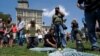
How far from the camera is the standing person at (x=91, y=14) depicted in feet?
35.8

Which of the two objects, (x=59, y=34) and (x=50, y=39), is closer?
(x=59, y=34)

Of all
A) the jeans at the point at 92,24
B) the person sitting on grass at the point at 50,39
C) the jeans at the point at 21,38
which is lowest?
the jeans at the point at 21,38

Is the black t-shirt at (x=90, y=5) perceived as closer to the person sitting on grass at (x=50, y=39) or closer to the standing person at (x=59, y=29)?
the standing person at (x=59, y=29)

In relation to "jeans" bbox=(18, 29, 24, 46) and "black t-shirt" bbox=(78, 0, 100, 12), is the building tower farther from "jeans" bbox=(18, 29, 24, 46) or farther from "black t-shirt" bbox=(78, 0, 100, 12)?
"black t-shirt" bbox=(78, 0, 100, 12)

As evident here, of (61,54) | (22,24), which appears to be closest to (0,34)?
(22,24)

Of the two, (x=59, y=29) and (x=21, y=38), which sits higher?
(x=59, y=29)

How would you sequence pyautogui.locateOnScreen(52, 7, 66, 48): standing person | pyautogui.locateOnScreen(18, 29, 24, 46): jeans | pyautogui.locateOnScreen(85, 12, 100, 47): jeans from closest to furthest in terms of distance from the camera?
pyautogui.locateOnScreen(85, 12, 100, 47): jeans
pyautogui.locateOnScreen(52, 7, 66, 48): standing person
pyautogui.locateOnScreen(18, 29, 24, 46): jeans

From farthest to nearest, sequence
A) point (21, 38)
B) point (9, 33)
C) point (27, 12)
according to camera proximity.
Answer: point (27, 12) → point (21, 38) → point (9, 33)

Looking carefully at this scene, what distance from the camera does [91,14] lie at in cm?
1100

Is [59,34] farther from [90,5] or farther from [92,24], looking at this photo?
[90,5]

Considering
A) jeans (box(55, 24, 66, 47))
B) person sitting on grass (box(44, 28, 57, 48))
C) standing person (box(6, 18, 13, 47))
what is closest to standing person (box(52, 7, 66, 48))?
jeans (box(55, 24, 66, 47))

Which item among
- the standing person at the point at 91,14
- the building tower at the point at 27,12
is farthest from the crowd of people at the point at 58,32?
the building tower at the point at 27,12

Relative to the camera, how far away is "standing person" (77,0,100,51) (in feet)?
35.8

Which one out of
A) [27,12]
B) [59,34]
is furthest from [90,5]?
[27,12]
